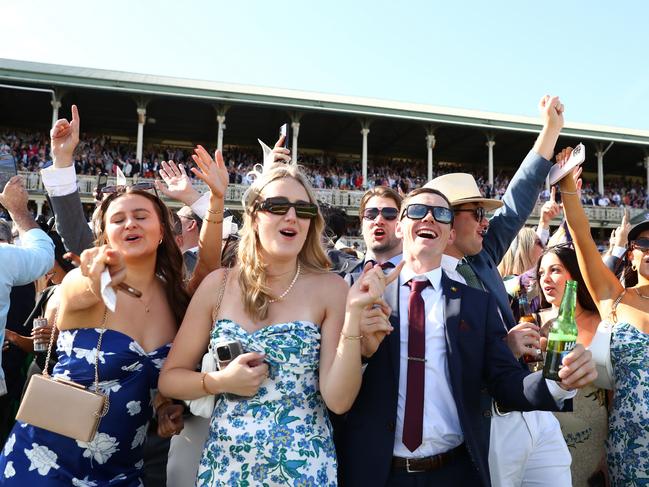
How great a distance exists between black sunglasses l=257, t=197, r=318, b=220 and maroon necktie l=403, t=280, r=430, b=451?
562 millimetres

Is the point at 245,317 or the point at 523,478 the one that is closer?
the point at 245,317

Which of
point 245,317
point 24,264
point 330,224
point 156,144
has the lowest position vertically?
point 245,317

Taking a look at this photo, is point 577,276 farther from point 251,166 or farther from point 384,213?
point 251,166

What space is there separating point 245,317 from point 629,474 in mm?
2256

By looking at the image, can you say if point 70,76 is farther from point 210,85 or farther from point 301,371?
point 301,371

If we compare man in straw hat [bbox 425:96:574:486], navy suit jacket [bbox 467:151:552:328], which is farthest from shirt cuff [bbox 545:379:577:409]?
navy suit jacket [bbox 467:151:552:328]

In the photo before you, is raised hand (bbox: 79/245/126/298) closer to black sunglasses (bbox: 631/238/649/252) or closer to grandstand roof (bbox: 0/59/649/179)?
black sunglasses (bbox: 631/238/649/252)

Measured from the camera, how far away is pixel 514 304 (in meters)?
4.55

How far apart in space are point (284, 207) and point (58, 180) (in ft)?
4.39

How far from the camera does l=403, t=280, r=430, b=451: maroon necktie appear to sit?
83.6 inches

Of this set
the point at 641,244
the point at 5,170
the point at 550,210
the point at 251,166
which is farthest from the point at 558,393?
the point at 251,166

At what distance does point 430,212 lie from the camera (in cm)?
232

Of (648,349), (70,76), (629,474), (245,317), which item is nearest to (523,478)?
(629,474)

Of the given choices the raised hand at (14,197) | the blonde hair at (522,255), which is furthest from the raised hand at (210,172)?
the blonde hair at (522,255)
